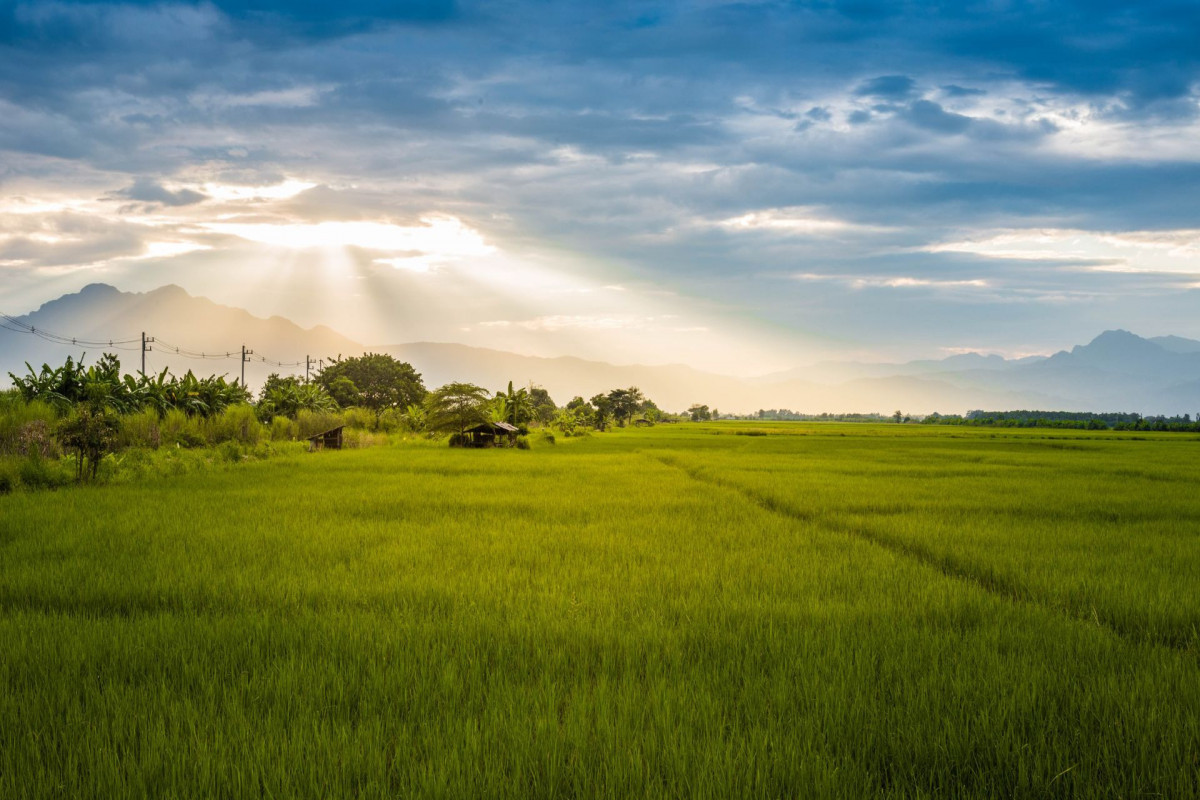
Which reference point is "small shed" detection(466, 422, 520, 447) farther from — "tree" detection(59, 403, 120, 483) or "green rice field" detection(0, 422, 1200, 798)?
"green rice field" detection(0, 422, 1200, 798)

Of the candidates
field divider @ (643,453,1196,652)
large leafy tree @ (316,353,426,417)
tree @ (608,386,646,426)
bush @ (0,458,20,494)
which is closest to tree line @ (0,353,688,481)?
bush @ (0,458,20,494)

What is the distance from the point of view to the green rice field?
2.68 metres

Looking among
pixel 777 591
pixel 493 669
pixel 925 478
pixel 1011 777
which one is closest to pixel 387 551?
pixel 493 669

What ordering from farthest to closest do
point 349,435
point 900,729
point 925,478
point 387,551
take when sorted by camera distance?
1. point 349,435
2. point 925,478
3. point 387,551
4. point 900,729

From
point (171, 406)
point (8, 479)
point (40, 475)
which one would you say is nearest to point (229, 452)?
point (171, 406)

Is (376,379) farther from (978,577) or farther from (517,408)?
(978,577)

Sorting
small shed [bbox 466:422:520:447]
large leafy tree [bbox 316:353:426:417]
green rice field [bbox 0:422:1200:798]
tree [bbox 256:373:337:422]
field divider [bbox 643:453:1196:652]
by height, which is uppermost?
large leafy tree [bbox 316:353:426:417]

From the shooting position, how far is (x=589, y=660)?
3951mm

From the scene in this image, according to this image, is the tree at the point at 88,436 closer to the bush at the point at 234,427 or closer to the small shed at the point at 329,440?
the bush at the point at 234,427

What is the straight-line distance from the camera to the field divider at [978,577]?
4.70 m

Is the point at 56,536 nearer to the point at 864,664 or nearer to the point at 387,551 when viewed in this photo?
the point at 387,551

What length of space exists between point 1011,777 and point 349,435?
32732mm

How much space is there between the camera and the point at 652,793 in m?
2.48

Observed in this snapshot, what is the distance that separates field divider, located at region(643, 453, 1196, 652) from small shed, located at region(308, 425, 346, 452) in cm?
2096
